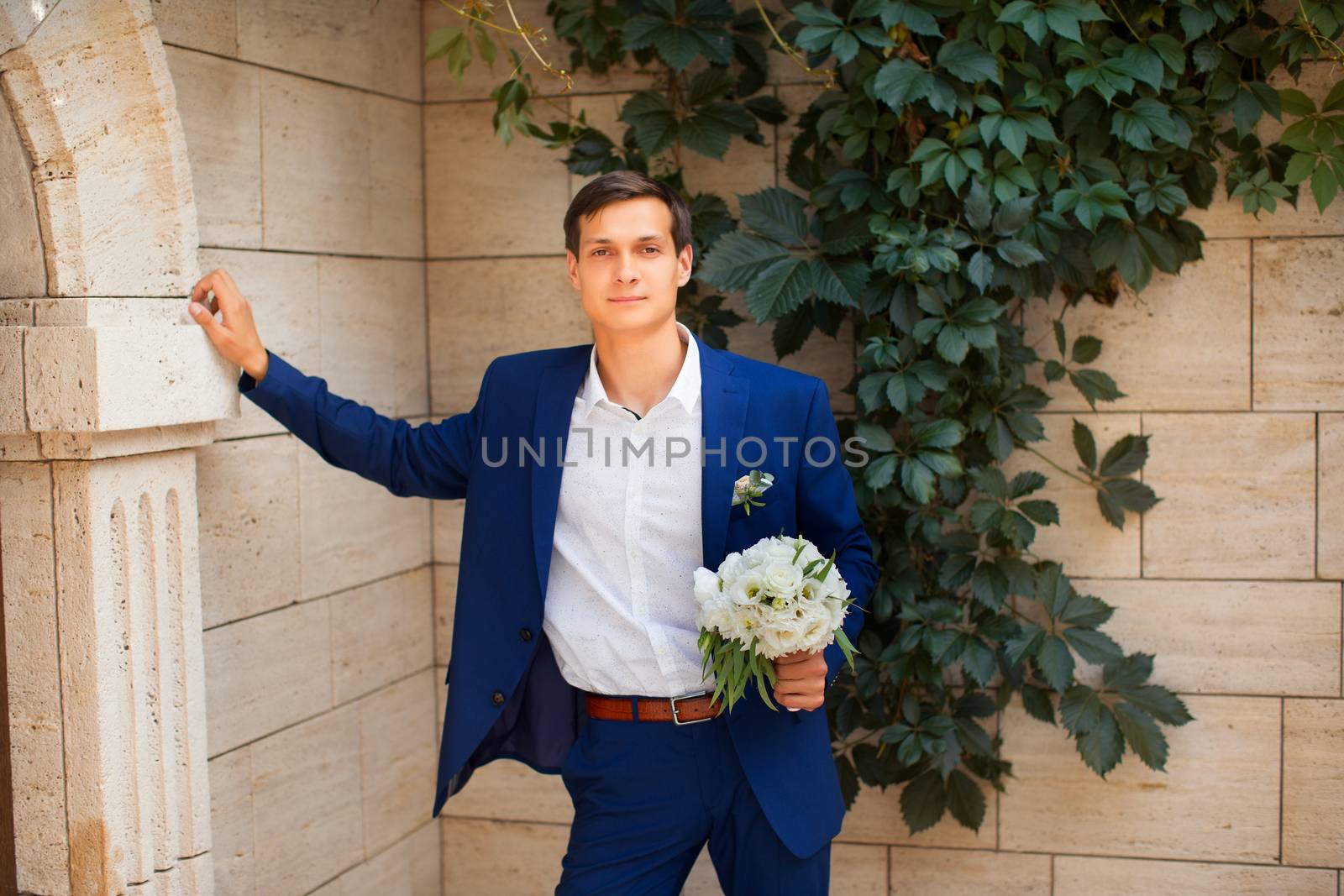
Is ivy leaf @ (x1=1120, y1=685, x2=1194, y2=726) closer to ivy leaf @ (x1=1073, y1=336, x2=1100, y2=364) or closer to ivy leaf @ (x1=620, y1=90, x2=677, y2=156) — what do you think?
ivy leaf @ (x1=1073, y1=336, x2=1100, y2=364)

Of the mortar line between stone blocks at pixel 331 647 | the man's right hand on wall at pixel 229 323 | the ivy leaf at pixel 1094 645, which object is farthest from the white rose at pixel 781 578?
the mortar line between stone blocks at pixel 331 647

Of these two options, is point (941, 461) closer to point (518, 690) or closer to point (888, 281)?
point (888, 281)

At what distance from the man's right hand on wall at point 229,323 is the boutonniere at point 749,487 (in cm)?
89

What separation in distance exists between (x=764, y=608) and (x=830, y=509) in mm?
385

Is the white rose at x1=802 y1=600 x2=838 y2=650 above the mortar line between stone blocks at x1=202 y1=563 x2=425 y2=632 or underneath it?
above

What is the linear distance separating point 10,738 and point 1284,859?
2701mm

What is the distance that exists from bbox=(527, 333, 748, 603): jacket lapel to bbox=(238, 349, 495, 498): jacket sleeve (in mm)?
163

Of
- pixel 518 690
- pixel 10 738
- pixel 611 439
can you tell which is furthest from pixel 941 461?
pixel 10 738

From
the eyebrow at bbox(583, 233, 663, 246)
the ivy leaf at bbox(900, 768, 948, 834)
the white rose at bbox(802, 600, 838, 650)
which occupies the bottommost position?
the ivy leaf at bbox(900, 768, 948, 834)

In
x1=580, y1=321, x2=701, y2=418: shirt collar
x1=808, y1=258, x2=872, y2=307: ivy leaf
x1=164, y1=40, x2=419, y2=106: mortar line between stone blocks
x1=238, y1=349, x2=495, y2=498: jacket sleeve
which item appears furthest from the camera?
x1=808, y1=258, x2=872, y2=307: ivy leaf

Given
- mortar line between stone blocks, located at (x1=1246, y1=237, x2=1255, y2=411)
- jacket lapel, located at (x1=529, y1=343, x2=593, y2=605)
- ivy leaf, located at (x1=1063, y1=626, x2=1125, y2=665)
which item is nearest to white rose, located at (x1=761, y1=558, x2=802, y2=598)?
jacket lapel, located at (x1=529, y1=343, x2=593, y2=605)

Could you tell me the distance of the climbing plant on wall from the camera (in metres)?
2.62

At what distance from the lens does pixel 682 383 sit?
215 cm

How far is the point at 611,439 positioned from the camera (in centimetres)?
218
